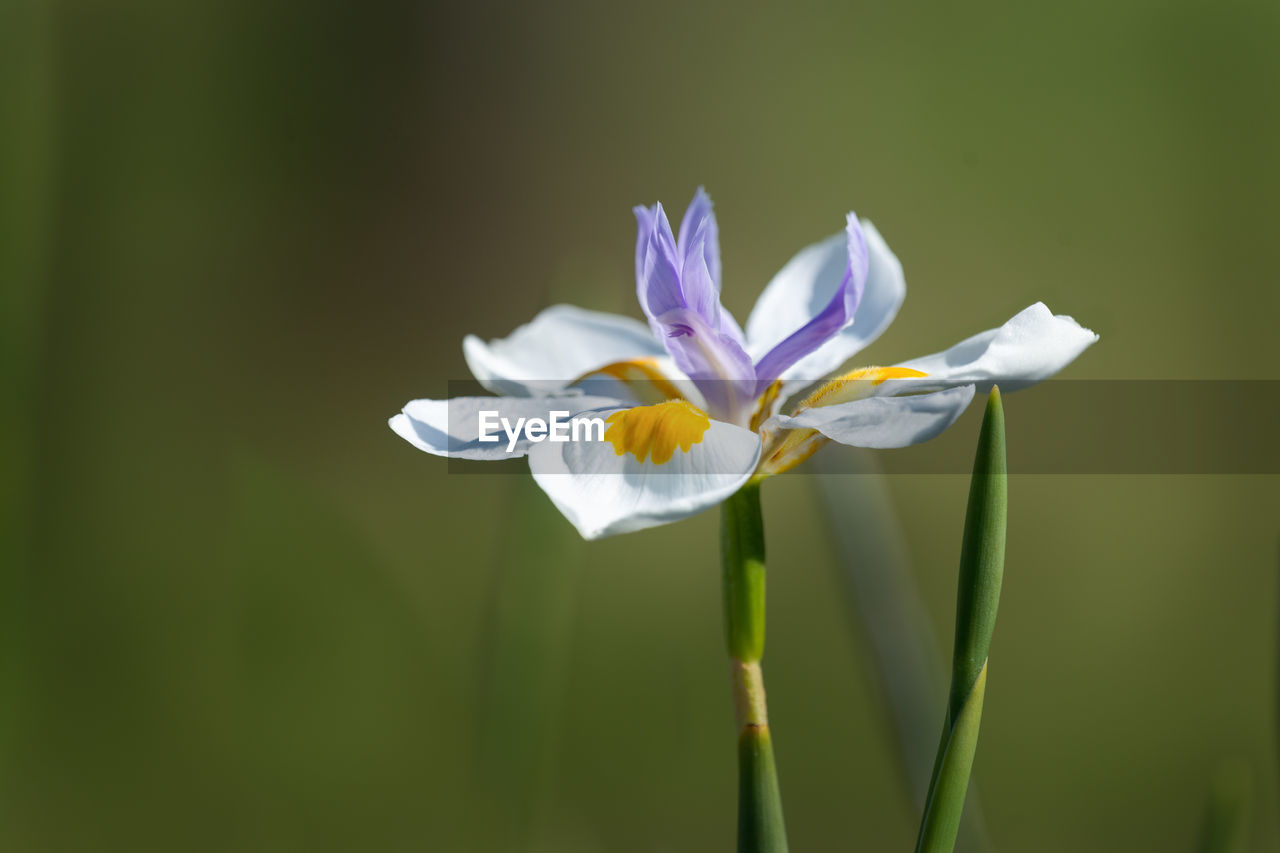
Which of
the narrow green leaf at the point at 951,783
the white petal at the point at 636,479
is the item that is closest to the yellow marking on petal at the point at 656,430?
the white petal at the point at 636,479

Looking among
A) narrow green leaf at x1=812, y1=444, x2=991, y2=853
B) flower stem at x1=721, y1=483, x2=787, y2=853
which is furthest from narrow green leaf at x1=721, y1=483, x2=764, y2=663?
narrow green leaf at x1=812, y1=444, x2=991, y2=853

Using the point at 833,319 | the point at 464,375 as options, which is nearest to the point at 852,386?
the point at 833,319

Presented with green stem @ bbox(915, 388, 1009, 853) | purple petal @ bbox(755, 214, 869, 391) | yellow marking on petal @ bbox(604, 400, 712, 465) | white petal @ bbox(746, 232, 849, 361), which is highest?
white petal @ bbox(746, 232, 849, 361)

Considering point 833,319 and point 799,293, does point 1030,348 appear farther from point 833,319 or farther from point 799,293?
point 799,293

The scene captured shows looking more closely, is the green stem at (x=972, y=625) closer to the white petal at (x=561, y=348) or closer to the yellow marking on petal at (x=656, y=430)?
the yellow marking on petal at (x=656, y=430)

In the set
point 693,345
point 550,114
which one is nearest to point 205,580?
point 693,345

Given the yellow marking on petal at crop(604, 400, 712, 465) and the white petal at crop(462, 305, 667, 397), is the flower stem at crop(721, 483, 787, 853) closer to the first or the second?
the yellow marking on petal at crop(604, 400, 712, 465)

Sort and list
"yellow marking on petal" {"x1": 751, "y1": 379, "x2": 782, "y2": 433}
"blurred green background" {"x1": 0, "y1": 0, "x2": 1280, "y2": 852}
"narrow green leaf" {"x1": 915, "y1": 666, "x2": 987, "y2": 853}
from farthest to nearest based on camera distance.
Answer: "blurred green background" {"x1": 0, "y1": 0, "x2": 1280, "y2": 852}
"yellow marking on petal" {"x1": 751, "y1": 379, "x2": 782, "y2": 433}
"narrow green leaf" {"x1": 915, "y1": 666, "x2": 987, "y2": 853}

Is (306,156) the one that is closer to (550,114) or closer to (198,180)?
(198,180)
